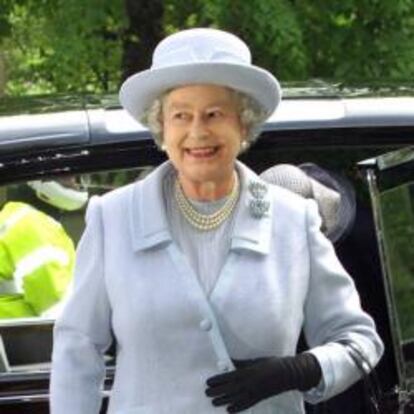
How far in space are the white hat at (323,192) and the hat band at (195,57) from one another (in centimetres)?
65

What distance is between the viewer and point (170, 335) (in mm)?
2312

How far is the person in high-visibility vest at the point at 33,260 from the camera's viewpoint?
330cm

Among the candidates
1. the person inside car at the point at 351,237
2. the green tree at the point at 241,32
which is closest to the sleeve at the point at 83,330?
the person inside car at the point at 351,237

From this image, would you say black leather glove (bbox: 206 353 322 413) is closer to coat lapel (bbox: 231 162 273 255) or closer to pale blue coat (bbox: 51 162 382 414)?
pale blue coat (bbox: 51 162 382 414)

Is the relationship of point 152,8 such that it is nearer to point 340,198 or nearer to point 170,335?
point 340,198

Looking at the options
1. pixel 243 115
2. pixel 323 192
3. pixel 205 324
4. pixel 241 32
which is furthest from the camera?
pixel 241 32

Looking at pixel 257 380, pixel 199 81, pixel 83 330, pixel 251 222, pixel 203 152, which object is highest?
pixel 199 81

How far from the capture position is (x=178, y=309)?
2303 millimetres

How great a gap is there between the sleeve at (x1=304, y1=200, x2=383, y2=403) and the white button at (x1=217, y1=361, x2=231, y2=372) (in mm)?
170

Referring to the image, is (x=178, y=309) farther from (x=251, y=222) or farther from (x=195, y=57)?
(x=195, y=57)

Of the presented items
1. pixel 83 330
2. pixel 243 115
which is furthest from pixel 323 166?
pixel 83 330

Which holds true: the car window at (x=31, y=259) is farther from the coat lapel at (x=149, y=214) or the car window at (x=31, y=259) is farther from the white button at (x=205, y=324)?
the white button at (x=205, y=324)

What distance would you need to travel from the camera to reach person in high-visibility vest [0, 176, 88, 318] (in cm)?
330

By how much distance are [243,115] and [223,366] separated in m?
0.48
